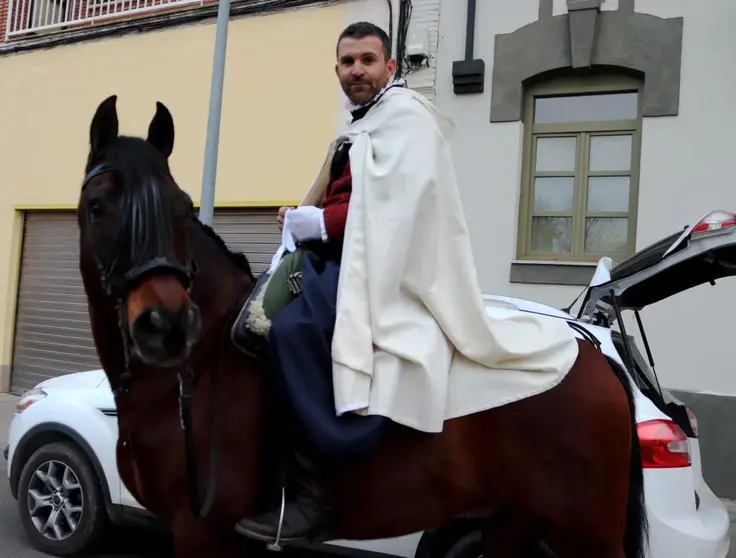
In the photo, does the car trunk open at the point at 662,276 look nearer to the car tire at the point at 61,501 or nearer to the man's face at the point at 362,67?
the man's face at the point at 362,67

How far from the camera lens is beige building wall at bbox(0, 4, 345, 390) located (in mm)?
9148

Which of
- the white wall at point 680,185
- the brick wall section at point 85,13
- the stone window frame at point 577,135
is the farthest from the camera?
the brick wall section at point 85,13

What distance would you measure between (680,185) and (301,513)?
20.7 feet

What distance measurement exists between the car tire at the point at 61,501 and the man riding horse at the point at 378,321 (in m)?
2.73

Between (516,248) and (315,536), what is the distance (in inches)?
237

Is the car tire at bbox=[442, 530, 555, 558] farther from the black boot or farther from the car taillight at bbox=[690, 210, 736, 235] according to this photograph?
the car taillight at bbox=[690, 210, 736, 235]

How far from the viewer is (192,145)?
9.79 meters

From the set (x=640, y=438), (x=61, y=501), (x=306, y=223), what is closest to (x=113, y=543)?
(x=61, y=501)

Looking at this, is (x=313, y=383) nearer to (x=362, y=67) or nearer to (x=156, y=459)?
(x=156, y=459)

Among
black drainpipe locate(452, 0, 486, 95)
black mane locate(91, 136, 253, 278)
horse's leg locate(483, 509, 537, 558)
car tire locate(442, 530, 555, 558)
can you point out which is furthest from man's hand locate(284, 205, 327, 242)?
black drainpipe locate(452, 0, 486, 95)

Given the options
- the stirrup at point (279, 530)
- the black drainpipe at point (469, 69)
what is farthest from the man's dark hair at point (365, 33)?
the black drainpipe at point (469, 69)

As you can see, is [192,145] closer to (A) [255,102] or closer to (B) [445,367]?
(A) [255,102]

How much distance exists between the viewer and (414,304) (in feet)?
8.88

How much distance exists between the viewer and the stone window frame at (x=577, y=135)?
306 inches
